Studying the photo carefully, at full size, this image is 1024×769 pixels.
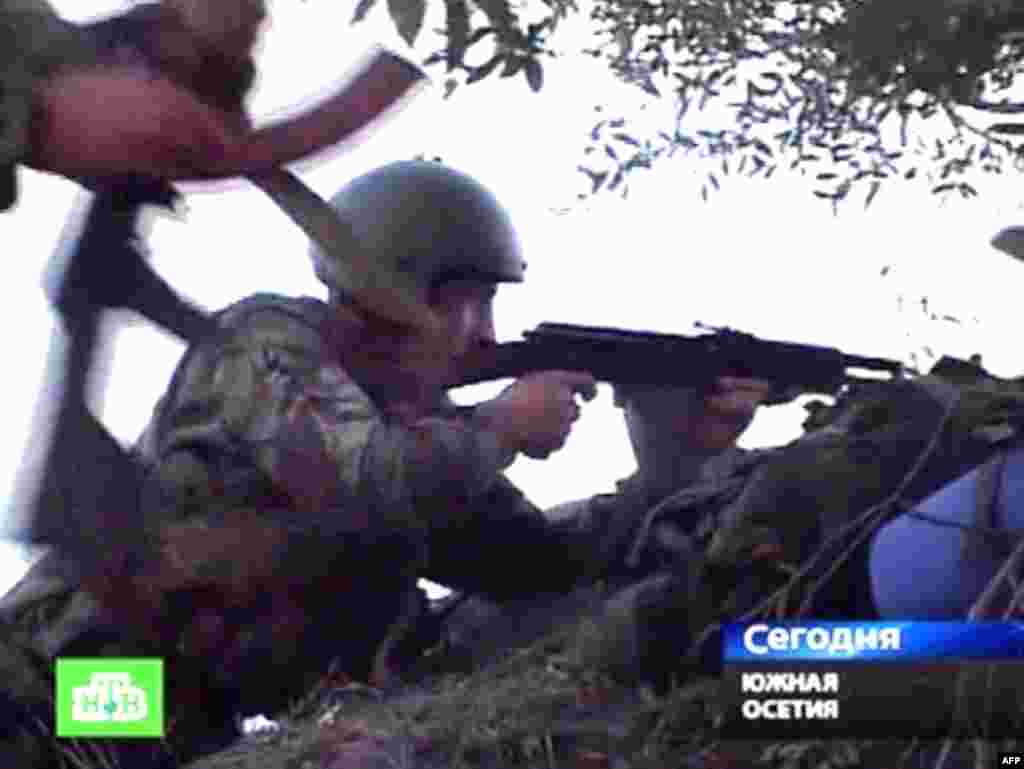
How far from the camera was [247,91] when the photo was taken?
10.3ft

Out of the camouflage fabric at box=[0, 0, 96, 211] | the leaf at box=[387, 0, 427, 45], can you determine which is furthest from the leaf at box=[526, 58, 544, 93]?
the camouflage fabric at box=[0, 0, 96, 211]

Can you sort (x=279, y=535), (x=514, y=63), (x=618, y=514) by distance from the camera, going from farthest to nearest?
(x=618, y=514) → (x=279, y=535) → (x=514, y=63)

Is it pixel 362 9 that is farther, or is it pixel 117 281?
pixel 117 281

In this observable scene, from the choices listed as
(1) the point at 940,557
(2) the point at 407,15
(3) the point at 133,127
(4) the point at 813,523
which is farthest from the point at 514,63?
(1) the point at 940,557

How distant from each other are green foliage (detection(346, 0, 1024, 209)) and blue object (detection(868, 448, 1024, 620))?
66cm

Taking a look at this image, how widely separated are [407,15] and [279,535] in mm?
1239

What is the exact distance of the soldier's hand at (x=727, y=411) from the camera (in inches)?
174

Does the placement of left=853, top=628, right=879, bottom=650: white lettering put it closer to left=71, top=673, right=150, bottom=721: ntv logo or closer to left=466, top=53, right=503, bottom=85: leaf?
left=466, top=53, right=503, bottom=85: leaf

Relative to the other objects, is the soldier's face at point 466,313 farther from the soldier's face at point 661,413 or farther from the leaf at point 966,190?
the leaf at point 966,190

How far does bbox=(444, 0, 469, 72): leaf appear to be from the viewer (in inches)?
125

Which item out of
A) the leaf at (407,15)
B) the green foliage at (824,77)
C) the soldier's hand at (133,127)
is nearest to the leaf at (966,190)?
the green foliage at (824,77)

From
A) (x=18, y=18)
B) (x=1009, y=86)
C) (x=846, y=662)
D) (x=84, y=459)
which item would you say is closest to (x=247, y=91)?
(x=18, y=18)

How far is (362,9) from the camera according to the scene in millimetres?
3227

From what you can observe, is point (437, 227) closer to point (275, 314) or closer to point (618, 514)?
point (275, 314)
